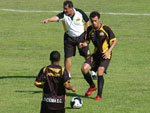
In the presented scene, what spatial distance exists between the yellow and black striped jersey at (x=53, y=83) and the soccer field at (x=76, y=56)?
8.13ft

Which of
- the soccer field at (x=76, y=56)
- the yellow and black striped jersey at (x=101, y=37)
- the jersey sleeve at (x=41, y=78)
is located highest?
the yellow and black striped jersey at (x=101, y=37)

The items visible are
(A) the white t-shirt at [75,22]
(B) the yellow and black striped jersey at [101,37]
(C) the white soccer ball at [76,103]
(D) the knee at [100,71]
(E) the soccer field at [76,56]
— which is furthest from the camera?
(A) the white t-shirt at [75,22]

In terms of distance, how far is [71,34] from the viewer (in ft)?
54.2

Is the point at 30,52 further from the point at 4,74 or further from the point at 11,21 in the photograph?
the point at 11,21

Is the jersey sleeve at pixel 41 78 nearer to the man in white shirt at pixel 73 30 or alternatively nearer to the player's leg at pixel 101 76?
the player's leg at pixel 101 76

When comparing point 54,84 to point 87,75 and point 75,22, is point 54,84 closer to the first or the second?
point 87,75

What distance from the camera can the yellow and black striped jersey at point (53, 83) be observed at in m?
10.4

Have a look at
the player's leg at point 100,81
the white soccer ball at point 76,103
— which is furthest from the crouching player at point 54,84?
Result: the player's leg at point 100,81

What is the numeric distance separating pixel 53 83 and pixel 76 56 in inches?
469

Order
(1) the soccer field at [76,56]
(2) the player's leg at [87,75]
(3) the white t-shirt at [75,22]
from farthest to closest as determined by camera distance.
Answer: (3) the white t-shirt at [75,22] < (2) the player's leg at [87,75] < (1) the soccer field at [76,56]

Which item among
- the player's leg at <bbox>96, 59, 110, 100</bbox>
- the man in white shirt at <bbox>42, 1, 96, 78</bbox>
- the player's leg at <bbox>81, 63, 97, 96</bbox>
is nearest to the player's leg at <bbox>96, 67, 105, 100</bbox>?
the player's leg at <bbox>96, 59, 110, 100</bbox>

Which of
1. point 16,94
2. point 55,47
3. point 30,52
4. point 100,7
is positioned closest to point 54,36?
point 55,47

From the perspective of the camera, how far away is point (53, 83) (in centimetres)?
1045

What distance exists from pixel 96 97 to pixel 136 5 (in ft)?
78.4
